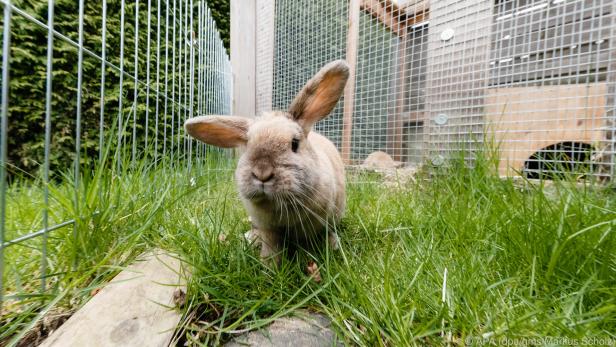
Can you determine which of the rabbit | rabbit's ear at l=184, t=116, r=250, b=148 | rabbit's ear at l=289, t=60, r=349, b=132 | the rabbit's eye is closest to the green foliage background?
rabbit's ear at l=184, t=116, r=250, b=148

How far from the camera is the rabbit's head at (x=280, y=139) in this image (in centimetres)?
120

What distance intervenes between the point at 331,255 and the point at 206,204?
0.92 metres

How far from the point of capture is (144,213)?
1461mm

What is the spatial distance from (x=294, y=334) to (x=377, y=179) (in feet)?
7.62

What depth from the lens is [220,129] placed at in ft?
5.13

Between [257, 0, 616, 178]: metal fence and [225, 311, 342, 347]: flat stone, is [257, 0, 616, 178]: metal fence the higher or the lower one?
the higher one

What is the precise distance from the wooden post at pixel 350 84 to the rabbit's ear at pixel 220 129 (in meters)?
2.76

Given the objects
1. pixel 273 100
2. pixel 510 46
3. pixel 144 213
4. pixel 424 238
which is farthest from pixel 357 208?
pixel 273 100

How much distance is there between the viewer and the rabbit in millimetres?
1210

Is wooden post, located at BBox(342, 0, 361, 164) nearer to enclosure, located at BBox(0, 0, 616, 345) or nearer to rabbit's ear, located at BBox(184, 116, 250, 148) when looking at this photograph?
enclosure, located at BBox(0, 0, 616, 345)

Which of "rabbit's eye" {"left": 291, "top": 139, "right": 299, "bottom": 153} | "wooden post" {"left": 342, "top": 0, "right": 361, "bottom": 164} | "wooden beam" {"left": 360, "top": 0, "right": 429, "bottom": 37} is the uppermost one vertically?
"wooden beam" {"left": 360, "top": 0, "right": 429, "bottom": 37}

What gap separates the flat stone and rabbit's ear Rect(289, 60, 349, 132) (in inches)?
34.6

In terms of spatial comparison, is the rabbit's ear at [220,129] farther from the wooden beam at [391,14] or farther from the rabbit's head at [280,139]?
the wooden beam at [391,14]

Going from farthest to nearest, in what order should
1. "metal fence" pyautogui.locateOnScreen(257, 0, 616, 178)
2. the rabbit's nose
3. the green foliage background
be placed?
the green foliage background < "metal fence" pyautogui.locateOnScreen(257, 0, 616, 178) < the rabbit's nose
